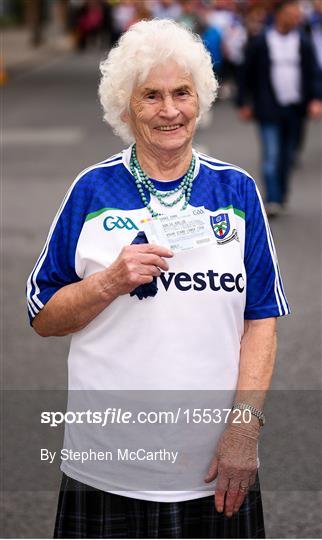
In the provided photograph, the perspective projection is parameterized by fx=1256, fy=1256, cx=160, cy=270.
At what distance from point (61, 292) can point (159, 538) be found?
670 millimetres

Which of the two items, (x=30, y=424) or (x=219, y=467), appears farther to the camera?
(x=30, y=424)

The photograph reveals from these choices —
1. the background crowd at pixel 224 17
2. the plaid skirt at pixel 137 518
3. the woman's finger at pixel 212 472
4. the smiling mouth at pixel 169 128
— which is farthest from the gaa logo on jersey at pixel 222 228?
the background crowd at pixel 224 17

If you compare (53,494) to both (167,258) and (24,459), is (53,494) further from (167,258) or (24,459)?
(167,258)

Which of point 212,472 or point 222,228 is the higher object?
point 222,228

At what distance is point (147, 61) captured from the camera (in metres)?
3.19

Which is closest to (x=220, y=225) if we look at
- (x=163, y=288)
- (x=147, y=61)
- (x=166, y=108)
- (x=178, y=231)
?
(x=178, y=231)

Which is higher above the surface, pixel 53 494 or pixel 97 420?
pixel 97 420

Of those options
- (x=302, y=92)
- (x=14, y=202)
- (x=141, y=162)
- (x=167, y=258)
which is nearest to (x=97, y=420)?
(x=167, y=258)

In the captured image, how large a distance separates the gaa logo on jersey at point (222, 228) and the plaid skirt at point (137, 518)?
664 millimetres

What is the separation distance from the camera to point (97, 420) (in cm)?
319

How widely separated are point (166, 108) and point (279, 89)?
331 inches

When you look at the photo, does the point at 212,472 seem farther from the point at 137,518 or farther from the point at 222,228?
the point at 222,228

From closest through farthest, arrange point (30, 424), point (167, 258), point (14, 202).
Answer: point (167, 258), point (30, 424), point (14, 202)

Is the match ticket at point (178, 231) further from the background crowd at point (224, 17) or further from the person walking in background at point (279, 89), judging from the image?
the background crowd at point (224, 17)
